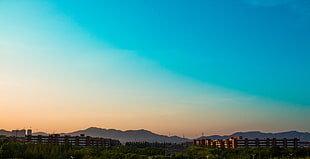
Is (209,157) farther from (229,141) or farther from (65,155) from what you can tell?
(229,141)

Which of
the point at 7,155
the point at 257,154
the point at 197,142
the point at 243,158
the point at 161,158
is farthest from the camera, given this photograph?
the point at 197,142

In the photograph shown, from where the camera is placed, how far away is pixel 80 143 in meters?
45.7

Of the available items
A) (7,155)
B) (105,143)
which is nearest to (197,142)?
(105,143)

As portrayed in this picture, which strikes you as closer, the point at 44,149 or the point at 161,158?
the point at 44,149

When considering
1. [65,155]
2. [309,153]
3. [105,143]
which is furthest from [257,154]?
[105,143]

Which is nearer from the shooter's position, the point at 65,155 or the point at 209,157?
the point at 65,155

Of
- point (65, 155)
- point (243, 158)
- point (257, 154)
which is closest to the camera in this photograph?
point (65, 155)

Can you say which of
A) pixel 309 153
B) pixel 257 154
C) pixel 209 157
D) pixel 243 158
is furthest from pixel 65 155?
pixel 309 153

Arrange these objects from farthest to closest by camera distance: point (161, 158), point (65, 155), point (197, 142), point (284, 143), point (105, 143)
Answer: point (197, 142) → point (105, 143) → point (284, 143) → point (161, 158) → point (65, 155)

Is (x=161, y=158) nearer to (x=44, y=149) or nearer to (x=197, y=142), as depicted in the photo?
(x=44, y=149)

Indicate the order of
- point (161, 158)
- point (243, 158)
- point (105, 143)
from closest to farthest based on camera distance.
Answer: point (161, 158) → point (243, 158) → point (105, 143)

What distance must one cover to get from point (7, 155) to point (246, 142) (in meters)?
33.9

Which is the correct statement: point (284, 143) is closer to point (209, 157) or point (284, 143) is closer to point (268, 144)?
point (268, 144)

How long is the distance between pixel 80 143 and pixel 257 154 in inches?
1034
